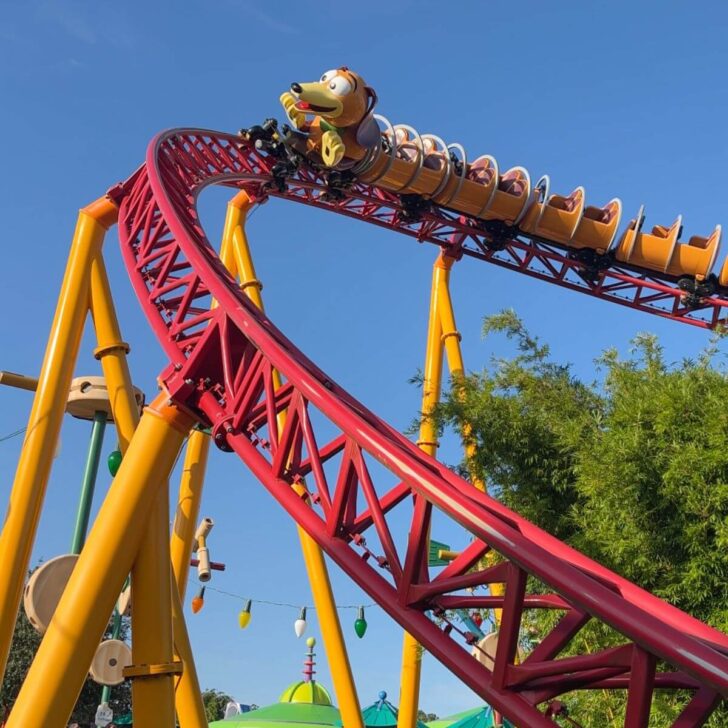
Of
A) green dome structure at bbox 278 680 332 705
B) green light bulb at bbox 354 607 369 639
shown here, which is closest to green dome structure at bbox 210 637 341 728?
green dome structure at bbox 278 680 332 705

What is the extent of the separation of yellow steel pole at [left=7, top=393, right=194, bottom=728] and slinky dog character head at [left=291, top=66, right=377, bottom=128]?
15.3 feet

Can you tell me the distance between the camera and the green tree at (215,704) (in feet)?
132

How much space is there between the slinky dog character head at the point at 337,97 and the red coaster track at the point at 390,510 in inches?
91.9

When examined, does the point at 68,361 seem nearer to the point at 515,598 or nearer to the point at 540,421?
the point at 540,421

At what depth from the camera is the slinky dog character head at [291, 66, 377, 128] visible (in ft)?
27.8

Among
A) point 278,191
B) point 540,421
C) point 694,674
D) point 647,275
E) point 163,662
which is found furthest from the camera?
point 647,275

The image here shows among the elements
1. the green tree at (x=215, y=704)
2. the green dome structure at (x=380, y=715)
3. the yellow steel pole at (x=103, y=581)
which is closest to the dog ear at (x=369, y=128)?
the yellow steel pole at (x=103, y=581)

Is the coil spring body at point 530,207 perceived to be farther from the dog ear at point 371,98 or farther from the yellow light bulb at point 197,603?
the yellow light bulb at point 197,603

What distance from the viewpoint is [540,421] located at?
21.7 ft

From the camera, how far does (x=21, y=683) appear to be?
20703mm

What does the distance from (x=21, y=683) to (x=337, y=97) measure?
1777 centimetres

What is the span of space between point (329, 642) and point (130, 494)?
10.6ft

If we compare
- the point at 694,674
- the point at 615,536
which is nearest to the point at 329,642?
the point at 615,536

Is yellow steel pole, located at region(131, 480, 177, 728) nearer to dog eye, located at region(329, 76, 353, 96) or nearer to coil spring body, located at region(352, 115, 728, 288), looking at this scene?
dog eye, located at region(329, 76, 353, 96)
